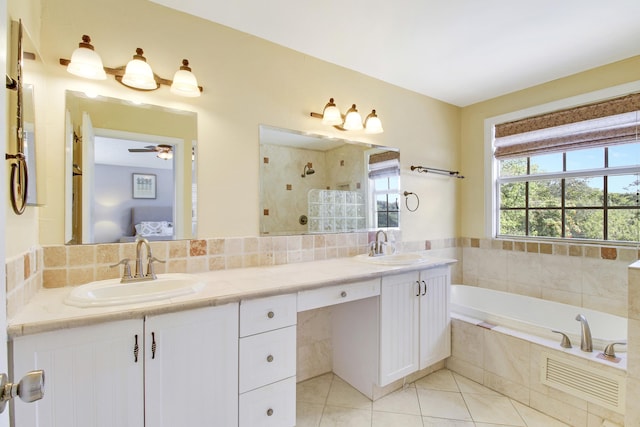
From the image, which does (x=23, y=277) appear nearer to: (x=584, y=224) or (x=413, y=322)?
(x=413, y=322)

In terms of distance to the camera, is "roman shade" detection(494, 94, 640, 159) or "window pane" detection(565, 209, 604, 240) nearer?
"roman shade" detection(494, 94, 640, 159)

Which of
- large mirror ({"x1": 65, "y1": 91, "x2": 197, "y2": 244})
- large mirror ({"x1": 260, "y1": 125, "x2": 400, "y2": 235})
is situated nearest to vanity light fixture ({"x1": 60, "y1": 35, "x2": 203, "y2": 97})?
large mirror ({"x1": 65, "y1": 91, "x2": 197, "y2": 244})

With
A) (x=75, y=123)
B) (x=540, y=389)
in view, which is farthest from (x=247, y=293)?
(x=540, y=389)

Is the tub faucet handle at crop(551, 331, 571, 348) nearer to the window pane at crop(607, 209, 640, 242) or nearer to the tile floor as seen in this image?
the tile floor

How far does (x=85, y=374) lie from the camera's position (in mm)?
1061

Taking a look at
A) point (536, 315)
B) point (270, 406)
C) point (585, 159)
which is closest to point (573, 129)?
point (585, 159)

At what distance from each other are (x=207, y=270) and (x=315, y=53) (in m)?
1.71

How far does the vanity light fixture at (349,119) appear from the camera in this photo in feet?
7.25

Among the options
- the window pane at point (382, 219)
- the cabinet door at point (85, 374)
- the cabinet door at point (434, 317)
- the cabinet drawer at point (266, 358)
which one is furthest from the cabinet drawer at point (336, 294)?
the window pane at point (382, 219)

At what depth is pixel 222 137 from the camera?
1.87 meters

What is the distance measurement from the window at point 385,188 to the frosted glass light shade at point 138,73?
1689 millimetres

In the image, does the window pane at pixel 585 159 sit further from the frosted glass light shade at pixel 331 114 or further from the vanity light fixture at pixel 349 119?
the frosted glass light shade at pixel 331 114

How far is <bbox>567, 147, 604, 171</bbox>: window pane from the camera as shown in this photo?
2.47 meters

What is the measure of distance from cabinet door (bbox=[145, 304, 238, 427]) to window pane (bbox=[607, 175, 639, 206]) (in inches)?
118
